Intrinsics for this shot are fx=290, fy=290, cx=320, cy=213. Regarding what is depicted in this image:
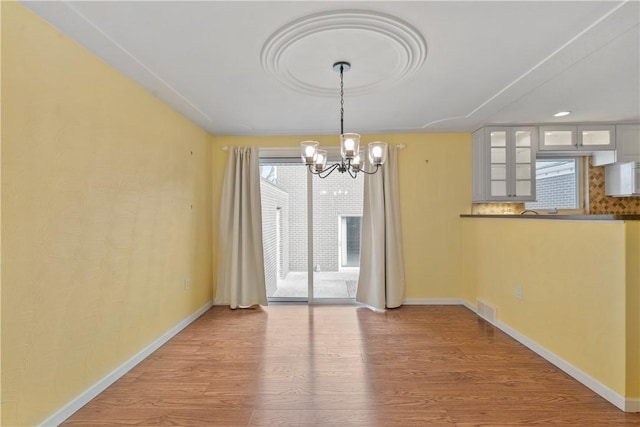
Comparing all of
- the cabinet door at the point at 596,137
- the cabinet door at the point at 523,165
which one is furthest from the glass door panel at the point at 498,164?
the cabinet door at the point at 596,137

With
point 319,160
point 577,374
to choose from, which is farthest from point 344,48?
point 577,374

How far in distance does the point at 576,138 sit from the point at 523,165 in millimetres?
767

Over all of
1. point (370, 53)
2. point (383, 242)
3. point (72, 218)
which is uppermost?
point (370, 53)

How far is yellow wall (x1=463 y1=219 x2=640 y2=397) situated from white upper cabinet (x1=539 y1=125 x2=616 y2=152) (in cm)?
155

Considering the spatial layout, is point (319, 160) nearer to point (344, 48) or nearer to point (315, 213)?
point (344, 48)

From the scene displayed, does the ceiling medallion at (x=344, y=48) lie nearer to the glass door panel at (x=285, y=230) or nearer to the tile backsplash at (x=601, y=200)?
the glass door panel at (x=285, y=230)

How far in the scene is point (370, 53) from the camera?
208 centimetres

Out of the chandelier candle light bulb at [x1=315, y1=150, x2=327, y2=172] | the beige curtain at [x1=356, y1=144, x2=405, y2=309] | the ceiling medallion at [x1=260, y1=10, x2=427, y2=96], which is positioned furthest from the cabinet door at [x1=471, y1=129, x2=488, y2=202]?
the chandelier candle light bulb at [x1=315, y1=150, x2=327, y2=172]

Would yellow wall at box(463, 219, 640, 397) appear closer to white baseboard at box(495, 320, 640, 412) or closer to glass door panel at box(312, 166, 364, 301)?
white baseboard at box(495, 320, 640, 412)

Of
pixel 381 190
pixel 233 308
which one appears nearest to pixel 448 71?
pixel 381 190

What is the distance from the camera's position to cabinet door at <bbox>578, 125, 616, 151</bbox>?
383 centimetres

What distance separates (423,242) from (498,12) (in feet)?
9.60

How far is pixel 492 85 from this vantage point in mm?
2639

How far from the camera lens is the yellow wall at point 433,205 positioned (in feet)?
13.4
